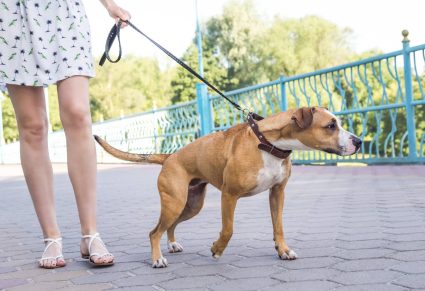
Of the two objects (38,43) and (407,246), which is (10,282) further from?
(407,246)

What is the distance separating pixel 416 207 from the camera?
5266 mm

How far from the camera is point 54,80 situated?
355 cm

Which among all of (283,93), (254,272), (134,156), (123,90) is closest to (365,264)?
(254,272)

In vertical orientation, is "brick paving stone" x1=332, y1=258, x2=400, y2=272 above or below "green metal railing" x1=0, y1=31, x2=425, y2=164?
below

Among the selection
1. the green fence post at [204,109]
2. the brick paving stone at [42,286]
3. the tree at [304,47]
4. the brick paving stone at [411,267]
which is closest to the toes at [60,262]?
the brick paving stone at [42,286]

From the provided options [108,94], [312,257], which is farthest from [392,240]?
[108,94]

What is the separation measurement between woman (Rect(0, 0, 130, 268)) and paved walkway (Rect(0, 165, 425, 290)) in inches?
12.4

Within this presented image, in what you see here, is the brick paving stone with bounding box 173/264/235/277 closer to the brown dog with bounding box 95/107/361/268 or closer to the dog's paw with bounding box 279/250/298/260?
the brown dog with bounding box 95/107/361/268

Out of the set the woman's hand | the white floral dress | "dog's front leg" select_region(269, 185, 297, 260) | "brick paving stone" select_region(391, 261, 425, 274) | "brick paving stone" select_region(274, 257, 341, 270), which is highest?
the woman's hand

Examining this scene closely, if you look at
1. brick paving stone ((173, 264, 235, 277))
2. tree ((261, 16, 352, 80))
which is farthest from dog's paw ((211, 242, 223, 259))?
tree ((261, 16, 352, 80))

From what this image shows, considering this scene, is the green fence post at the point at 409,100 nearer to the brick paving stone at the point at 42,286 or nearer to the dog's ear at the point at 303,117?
the dog's ear at the point at 303,117

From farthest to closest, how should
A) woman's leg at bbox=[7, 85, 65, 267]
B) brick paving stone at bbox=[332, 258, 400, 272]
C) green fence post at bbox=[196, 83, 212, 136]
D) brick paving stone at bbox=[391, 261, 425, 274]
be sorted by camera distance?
green fence post at bbox=[196, 83, 212, 136] < woman's leg at bbox=[7, 85, 65, 267] < brick paving stone at bbox=[332, 258, 400, 272] < brick paving stone at bbox=[391, 261, 425, 274]

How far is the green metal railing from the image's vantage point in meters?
9.98

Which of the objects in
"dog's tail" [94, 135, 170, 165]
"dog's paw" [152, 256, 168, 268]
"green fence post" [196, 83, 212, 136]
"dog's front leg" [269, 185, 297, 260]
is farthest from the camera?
"green fence post" [196, 83, 212, 136]
